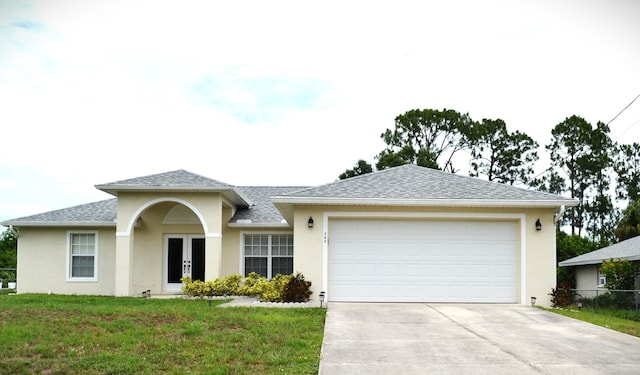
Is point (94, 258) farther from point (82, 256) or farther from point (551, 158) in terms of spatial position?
point (551, 158)

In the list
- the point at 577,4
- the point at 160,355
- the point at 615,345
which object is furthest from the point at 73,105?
the point at 615,345

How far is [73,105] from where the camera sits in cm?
2050

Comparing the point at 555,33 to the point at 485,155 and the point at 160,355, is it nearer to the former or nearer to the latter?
the point at 160,355

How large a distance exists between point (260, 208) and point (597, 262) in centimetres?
1218

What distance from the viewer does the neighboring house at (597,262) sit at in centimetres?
1919

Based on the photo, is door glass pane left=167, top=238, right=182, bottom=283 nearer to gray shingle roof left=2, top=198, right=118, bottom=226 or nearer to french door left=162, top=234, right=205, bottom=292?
french door left=162, top=234, right=205, bottom=292

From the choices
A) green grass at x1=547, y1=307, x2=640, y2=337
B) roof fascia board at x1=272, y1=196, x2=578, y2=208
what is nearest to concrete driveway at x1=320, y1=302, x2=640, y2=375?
green grass at x1=547, y1=307, x2=640, y2=337

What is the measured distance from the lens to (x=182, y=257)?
21.1 m

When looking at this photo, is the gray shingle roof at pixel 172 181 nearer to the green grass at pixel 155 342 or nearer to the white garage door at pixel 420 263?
the white garage door at pixel 420 263

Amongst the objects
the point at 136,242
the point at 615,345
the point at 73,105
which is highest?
the point at 73,105

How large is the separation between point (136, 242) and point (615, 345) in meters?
15.5

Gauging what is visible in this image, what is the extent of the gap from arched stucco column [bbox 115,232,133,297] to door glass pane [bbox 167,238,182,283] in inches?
79.3

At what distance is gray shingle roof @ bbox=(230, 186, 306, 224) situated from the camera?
69.9 ft

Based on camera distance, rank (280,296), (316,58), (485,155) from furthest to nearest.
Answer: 1. (485,155)
2. (316,58)
3. (280,296)
